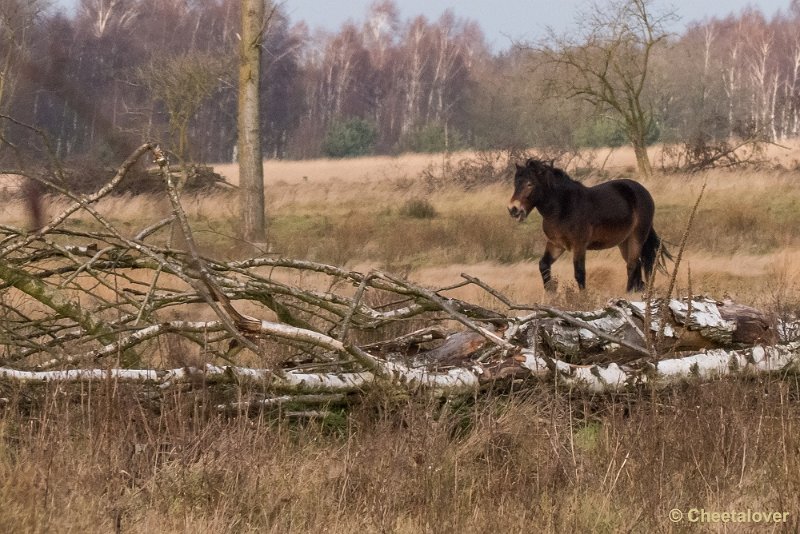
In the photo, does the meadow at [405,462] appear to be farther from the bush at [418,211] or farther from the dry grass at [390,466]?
the bush at [418,211]

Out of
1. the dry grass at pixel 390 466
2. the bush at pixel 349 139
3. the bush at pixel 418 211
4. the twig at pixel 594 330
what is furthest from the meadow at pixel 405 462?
the bush at pixel 349 139

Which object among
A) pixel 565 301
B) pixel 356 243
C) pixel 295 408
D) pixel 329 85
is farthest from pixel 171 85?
pixel 329 85

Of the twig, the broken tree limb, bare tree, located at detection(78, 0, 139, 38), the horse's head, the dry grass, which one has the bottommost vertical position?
the dry grass

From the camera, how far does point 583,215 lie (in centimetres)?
1225

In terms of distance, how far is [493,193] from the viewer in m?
24.6

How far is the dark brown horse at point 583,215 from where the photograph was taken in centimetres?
1199

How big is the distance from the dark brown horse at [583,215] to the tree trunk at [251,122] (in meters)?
5.19

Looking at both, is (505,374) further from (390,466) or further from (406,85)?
(406,85)

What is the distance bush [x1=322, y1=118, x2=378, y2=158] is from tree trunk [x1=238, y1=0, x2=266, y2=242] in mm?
43889

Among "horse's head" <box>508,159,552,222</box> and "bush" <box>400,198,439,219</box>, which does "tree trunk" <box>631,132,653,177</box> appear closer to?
"bush" <box>400,198,439,219</box>

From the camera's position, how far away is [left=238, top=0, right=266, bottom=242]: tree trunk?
15.7 m

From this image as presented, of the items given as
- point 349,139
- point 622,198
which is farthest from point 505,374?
point 349,139

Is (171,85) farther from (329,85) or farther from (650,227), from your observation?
(329,85)

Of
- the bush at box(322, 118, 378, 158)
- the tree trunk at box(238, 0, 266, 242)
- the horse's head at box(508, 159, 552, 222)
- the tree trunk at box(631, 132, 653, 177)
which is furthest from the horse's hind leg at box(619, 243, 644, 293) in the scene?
the bush at box(322, 118, 378, 158)
